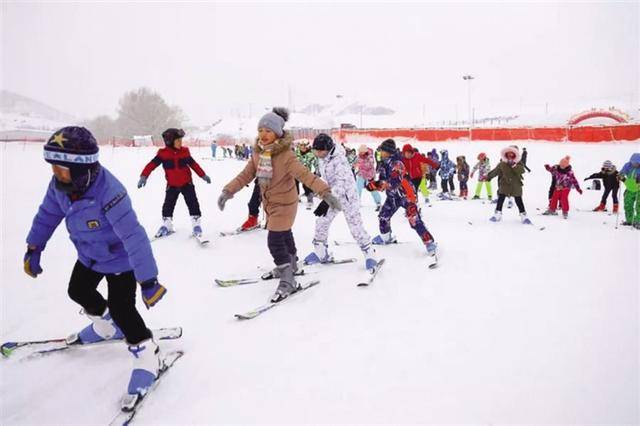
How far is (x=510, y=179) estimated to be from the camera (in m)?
8.52

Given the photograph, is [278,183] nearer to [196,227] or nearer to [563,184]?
[196,227]

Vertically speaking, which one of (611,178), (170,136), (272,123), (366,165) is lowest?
(611,178)

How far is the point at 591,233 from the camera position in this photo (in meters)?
7.43

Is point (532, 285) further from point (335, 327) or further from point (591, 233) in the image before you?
point (591, 233)

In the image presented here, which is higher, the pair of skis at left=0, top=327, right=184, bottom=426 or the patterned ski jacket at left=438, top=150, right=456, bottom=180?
the patterned ski jacket at left=438, top=150, right=456, bottom=180

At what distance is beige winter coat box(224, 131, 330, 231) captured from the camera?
3963 mm

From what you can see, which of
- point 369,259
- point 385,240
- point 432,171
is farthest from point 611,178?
point 369,259

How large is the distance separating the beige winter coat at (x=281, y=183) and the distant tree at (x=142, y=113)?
8096 cm

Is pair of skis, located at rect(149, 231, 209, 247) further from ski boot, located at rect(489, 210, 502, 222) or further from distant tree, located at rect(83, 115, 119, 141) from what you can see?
distant tree, located at rect(83, 115, 119, 141)

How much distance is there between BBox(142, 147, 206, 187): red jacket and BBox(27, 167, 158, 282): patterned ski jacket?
13.0 ft

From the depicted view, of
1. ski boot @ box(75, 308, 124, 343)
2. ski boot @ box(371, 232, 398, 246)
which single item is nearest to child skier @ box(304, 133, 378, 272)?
ski boot @ box(371, 232, 398, 246)

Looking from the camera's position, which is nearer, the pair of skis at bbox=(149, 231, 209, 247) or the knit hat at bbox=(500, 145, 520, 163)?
the pair of skis at bbox=(149, 231, 209, 247)

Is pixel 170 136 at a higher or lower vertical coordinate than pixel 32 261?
higher

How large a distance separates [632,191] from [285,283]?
300 inches
